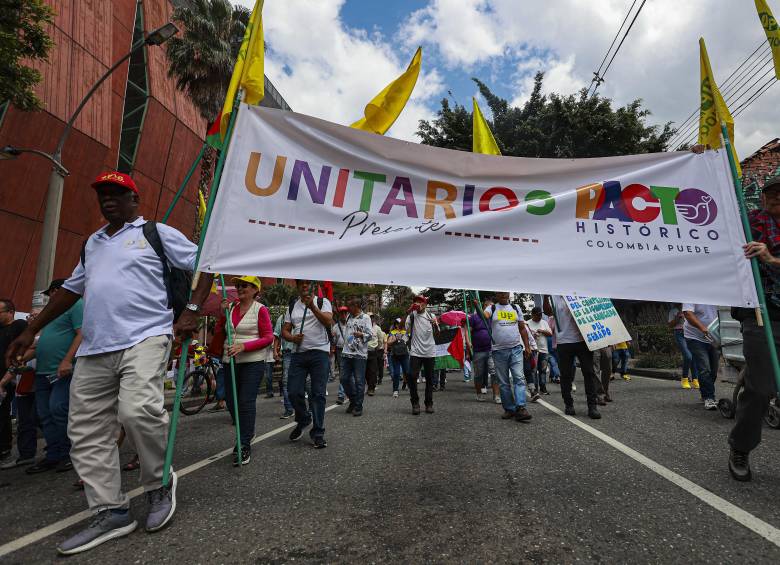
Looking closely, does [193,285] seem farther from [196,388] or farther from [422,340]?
[196,388]

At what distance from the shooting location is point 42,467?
13.8 ft

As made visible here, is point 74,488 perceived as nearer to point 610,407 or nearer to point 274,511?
point 274,511

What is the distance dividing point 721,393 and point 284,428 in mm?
7067

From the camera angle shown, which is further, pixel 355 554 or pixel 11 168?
pixel 11 168

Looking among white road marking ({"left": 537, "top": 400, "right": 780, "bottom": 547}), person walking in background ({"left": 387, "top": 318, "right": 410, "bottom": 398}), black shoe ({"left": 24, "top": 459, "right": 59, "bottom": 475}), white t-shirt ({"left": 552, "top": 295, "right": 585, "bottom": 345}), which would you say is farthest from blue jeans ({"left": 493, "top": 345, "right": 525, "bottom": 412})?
black shoe ({"left": 24, "top": 459, "right": 59, "bottom": 475})

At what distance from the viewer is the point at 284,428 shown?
6.09m

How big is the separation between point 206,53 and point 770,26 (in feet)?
57.9

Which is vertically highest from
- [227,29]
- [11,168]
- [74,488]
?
[227,29]

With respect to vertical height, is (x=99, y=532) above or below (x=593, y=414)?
below

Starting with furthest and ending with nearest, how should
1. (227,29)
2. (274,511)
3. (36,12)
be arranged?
(227,29), (36,12), (274,511)

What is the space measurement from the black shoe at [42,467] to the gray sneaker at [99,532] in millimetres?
2316

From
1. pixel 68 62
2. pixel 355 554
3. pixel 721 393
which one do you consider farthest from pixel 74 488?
pixel 68 62

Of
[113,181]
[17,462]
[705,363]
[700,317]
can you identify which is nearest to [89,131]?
[17,462]

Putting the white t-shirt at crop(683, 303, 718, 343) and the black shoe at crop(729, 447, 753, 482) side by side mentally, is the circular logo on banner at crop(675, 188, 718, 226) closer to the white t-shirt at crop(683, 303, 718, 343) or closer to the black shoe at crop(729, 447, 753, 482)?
the black shoe at crop(729, 447, 753, 482)
